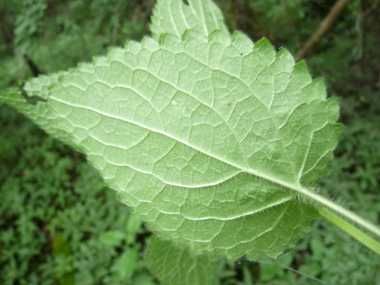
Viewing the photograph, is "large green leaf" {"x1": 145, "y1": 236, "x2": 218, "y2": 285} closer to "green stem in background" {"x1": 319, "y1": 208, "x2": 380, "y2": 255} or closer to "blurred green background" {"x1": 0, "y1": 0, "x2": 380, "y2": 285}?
"green stem in background" {"x1": 319, "y1": 208, "x2": 380, "y2": 255}

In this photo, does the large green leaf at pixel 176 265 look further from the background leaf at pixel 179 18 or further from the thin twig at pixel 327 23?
the thin twig at pixel 327 23

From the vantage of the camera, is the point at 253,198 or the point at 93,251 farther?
the point at 93,251

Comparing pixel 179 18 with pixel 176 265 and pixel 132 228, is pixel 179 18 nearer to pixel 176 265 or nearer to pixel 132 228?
pixel 176 265

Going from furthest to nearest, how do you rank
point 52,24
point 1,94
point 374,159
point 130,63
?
point 374,159, point 52,24, point 1,94, point 130,63

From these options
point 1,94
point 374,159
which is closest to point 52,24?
point 1,94

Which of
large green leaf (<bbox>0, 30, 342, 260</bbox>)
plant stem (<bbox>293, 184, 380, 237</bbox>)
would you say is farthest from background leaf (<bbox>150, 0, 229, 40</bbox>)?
plant stem (<bbox>293, 184, 380, 237</bbox>)

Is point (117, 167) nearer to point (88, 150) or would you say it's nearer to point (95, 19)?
point (88, 150)
